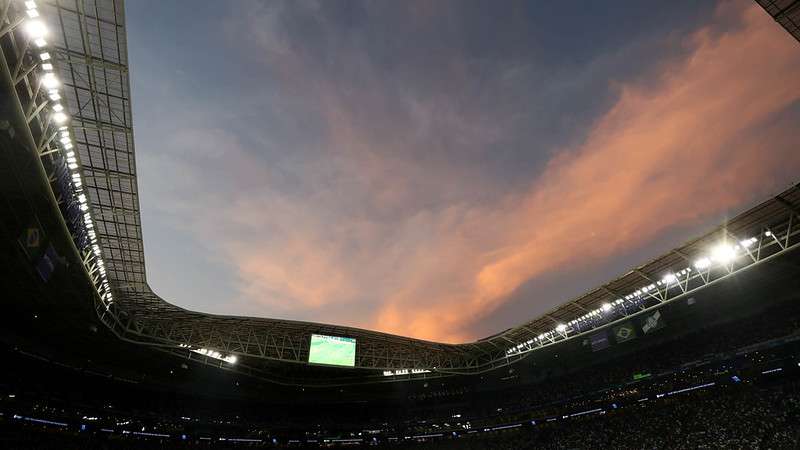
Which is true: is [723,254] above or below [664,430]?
above

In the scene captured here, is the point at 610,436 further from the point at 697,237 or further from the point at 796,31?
the point at 796,31

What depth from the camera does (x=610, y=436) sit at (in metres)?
40.6

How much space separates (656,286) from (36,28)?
32702mm

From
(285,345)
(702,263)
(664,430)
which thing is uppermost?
(702,263)

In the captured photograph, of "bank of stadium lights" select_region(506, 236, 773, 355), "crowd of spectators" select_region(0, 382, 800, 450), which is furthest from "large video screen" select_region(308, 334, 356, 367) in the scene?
"crowd of spectators" select_region(0, 382, 800, 450)

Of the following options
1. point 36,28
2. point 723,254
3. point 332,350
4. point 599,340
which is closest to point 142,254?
point 36,28

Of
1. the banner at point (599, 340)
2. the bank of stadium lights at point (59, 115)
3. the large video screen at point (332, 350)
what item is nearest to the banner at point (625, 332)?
the banner at point (599, 340)

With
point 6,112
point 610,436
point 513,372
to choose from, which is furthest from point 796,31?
point 513,372

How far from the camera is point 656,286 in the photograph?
26.5m

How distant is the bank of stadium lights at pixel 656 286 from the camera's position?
74.2ft

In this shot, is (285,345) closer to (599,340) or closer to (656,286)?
(599,340)

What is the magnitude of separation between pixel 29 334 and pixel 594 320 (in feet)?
135

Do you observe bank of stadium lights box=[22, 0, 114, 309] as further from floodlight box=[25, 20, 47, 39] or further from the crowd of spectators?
the crowd of spectators

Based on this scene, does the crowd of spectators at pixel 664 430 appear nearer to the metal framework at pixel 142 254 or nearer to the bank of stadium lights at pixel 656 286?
the metal framework at pixel 142 254
